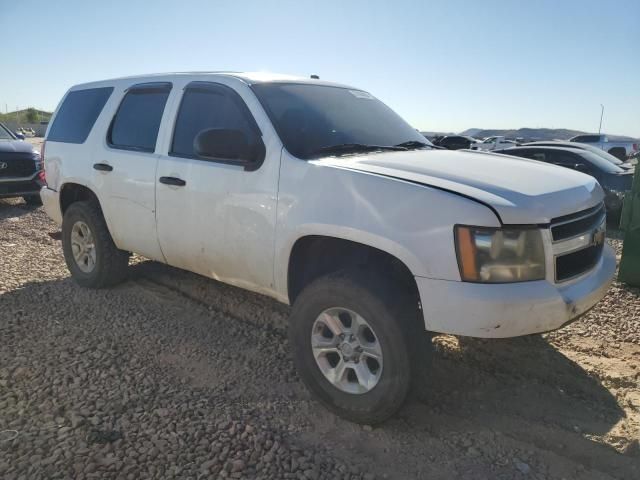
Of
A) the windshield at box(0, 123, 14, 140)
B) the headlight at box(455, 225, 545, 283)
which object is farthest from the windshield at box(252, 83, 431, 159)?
the windshield at box(0, 123, 14, 140)

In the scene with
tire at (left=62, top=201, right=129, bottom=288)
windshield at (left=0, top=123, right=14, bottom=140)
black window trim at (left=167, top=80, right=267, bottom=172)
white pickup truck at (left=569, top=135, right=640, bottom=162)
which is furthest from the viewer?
white pickup truck at (left=569, top=135, right=640, bottom=162)

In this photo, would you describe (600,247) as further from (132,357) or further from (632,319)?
(132,357)

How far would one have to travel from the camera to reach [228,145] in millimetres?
3395

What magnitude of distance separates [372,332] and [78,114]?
12.9ft

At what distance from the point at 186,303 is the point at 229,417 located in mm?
1973

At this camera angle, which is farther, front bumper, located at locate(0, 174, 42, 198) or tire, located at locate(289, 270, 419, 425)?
front bumper, located at locate(0, 174, 42, 198)

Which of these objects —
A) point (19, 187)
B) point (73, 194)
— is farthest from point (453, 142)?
point (19, 187)

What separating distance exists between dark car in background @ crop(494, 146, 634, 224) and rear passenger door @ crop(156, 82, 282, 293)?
23.3ft

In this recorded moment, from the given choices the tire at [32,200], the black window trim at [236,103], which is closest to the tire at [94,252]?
the black window trim at [236,103]

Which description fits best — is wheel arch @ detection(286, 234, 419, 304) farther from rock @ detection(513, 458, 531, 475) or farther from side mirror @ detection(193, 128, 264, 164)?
rock @ detection(513, 458, 531, 475)

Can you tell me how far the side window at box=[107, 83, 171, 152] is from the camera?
4305 mm

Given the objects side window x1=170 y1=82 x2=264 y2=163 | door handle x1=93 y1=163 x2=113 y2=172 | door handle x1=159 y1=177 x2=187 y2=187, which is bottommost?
door handle x1=159 y1=177 x2=187 y2=187

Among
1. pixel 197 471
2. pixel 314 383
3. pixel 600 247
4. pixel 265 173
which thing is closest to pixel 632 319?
pixel 600 247

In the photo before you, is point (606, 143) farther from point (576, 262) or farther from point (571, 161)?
point (576, 262)
